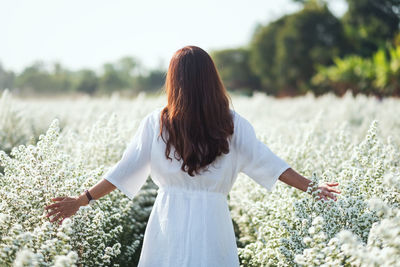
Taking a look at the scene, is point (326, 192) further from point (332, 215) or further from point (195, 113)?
point (195, 113)

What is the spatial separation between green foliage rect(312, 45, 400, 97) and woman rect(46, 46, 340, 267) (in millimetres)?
14403

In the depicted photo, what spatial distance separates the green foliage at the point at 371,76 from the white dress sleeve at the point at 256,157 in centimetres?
1429

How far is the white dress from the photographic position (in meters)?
2.47

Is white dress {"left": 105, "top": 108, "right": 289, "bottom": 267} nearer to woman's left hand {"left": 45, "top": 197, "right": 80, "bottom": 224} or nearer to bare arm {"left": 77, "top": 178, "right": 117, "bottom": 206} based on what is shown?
bare arm {"left": 77, "top": 178, "right": 117, "bottom": 206}

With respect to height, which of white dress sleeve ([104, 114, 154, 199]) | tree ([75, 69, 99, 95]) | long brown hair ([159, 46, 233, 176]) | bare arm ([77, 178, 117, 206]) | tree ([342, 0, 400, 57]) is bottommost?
tree ([75, 69, 99, 95])

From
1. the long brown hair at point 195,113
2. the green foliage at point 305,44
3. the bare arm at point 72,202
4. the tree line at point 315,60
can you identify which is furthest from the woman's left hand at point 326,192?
the green foliage at point 305,44

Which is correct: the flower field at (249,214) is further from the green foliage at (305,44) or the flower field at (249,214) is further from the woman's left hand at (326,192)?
the green foliage at (305,44)

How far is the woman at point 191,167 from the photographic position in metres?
2.46

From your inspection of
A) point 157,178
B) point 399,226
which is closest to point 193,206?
point 157,178

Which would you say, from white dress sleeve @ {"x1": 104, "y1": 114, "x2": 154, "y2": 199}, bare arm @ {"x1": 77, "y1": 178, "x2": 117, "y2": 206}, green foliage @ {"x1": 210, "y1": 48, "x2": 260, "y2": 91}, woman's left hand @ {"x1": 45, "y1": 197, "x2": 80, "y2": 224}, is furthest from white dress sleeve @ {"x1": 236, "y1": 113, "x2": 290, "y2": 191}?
green foliage @ {"x1": 210, "y1": 48, "x2": 260, "y2": 91}

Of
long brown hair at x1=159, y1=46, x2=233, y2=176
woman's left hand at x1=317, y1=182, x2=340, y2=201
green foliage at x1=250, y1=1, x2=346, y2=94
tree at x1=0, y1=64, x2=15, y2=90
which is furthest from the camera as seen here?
green foliage at x1=250, y1=1, x2=346, y2=94

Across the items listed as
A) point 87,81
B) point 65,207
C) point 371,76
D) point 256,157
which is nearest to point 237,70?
point 87,81

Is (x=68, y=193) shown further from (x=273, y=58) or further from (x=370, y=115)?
(x=273, y=58)

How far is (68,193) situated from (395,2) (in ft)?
101
